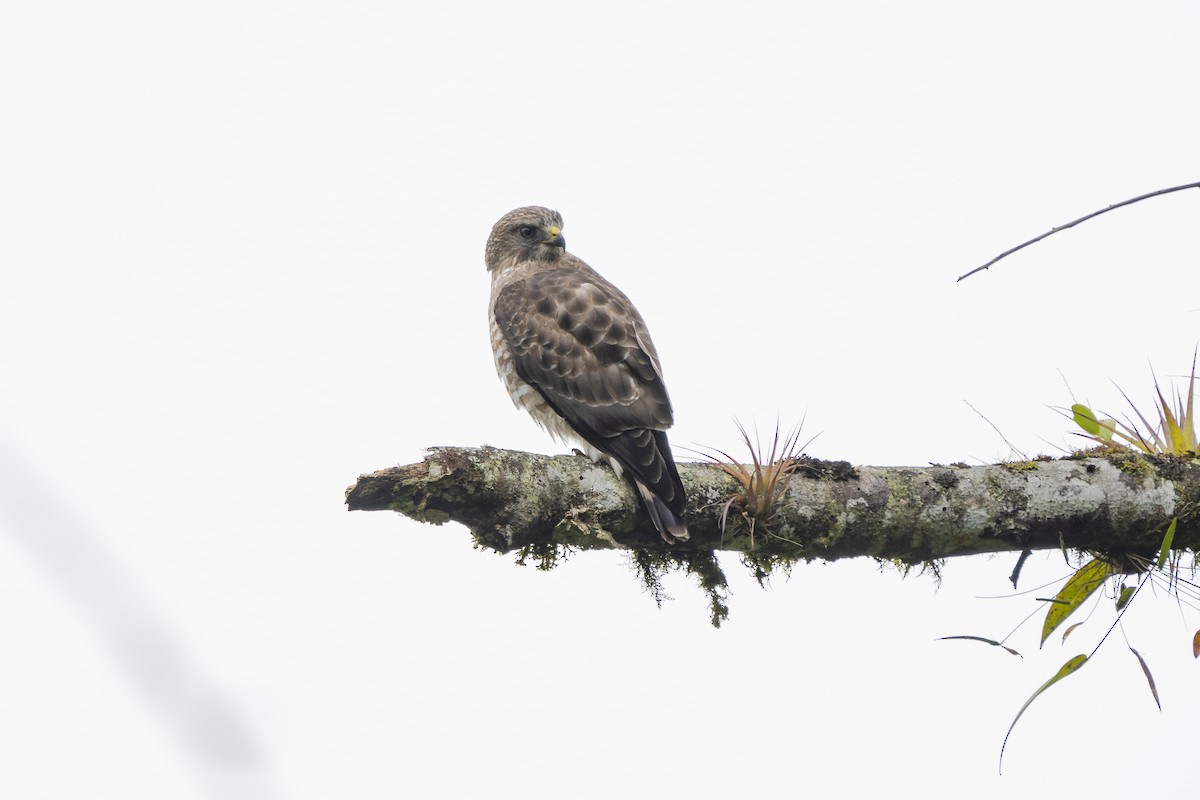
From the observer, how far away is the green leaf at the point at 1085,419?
5219 millimetres

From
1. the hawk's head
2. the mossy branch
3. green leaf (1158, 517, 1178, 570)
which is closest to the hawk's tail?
the mossy branch

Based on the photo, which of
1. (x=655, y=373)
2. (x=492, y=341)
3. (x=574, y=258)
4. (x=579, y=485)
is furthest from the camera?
(x=574, y=258)

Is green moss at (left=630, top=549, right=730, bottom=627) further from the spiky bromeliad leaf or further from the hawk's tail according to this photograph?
the spiky bromeliad leaf

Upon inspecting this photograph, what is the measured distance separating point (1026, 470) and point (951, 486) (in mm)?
337

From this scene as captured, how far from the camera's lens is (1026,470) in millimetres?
5008

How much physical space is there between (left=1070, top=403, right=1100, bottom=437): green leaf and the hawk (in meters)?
1.81

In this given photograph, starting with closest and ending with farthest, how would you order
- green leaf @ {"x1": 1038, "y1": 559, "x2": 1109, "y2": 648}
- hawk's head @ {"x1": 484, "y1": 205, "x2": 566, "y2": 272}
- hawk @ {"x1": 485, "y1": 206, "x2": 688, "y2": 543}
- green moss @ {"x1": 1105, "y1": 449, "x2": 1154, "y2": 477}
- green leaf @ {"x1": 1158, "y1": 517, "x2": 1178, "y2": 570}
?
green leaf @ {"x1": 1158, "y1": 517, "x2": 1178, "y2": 570}, green leaf @ {"x1": 1038, "y1": 559, "x2": 1109, "y2": 648}, green moss @ {"x1": 1105, "y1": 449, "x2": 1154, "y2": 477}, hawk @ {"x1": 485, "y1": 206, "x2": 688, "y2": 543}, hawk's head @ {"x1": 484, "y1": 205, "x2": 566, "y2": 272}

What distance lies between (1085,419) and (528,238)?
484 cm

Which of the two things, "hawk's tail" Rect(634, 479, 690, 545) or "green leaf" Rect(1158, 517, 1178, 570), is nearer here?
"green leaf" Rect(1158, 517, 1178, 570)

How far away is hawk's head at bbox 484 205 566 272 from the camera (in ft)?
29.3

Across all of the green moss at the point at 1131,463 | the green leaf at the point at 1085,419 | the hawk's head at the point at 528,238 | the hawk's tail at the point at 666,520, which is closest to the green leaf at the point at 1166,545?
the green moss at the point at 1131,463

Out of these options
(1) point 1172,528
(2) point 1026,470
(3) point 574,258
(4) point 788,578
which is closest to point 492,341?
(3) point 574,258

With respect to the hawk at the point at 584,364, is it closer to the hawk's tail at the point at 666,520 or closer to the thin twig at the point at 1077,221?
the hawk's tail at the point at 666,520

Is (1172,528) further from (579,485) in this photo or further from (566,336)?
(566,336)
